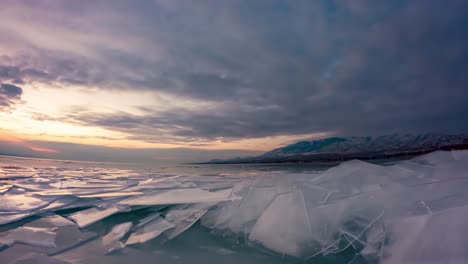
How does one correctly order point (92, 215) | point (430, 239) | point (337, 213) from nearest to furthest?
point (430, 239)
point (337, 213)
point (92, 215)

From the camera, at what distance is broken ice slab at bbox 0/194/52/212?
2572mm

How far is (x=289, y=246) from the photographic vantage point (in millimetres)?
1422

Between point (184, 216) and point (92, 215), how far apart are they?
3.34ft

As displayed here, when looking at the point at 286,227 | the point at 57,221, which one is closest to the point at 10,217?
the point at 57,221

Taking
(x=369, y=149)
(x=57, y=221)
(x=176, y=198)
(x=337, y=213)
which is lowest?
(x=57, y=221)

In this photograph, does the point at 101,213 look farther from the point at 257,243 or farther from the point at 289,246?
the point at 289,246

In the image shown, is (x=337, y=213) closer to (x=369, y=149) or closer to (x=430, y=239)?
(x=430, y=239)

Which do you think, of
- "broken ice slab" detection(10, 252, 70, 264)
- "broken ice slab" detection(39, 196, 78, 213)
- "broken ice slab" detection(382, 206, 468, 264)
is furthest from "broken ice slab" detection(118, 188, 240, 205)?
"broken ice slab" detection(382, 206, 468, 264)

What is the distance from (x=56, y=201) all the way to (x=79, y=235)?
1.49m

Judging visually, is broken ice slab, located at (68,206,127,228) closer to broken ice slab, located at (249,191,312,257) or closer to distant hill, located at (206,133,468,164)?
broken ice slab, located at (249,191,312,257)

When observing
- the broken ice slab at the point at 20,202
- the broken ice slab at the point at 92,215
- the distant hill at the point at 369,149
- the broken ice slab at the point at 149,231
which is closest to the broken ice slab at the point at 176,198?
the broken ice slab at the point at 92,215

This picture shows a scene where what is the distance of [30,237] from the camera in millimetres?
1751

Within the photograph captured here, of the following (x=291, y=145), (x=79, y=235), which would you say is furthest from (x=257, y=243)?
(x=291, y=145)

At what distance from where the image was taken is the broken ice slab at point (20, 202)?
8.44 ft
